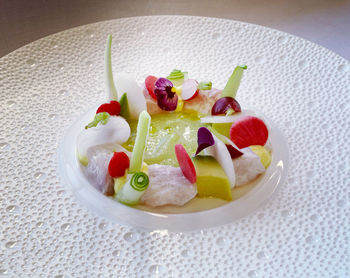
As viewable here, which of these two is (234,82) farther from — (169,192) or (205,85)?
(169,192)

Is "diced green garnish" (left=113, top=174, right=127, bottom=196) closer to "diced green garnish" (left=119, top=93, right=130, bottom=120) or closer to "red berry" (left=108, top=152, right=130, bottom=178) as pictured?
"red berry" (left=108, top=152, right=130, bottom=178)

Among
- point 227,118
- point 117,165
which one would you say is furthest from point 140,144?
point 227,118

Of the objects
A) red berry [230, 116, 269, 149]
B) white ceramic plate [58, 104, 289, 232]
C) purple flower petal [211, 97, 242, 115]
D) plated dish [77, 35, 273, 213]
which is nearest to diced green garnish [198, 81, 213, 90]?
plated dish [77, 35, 273, 213]

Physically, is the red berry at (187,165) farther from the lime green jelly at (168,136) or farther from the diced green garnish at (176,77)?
A: the diced green garnish at (176,77)

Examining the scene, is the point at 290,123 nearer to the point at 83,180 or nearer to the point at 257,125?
the point at 257,125

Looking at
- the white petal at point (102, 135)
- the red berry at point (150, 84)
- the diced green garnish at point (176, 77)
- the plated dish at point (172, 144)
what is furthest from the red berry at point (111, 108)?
the diced green garnish at point (176, 77)

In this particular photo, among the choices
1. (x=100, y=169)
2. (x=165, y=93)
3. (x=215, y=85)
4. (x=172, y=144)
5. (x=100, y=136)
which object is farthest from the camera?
(x=215, y=85)

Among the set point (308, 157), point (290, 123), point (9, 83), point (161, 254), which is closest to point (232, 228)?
point (161, 254)
